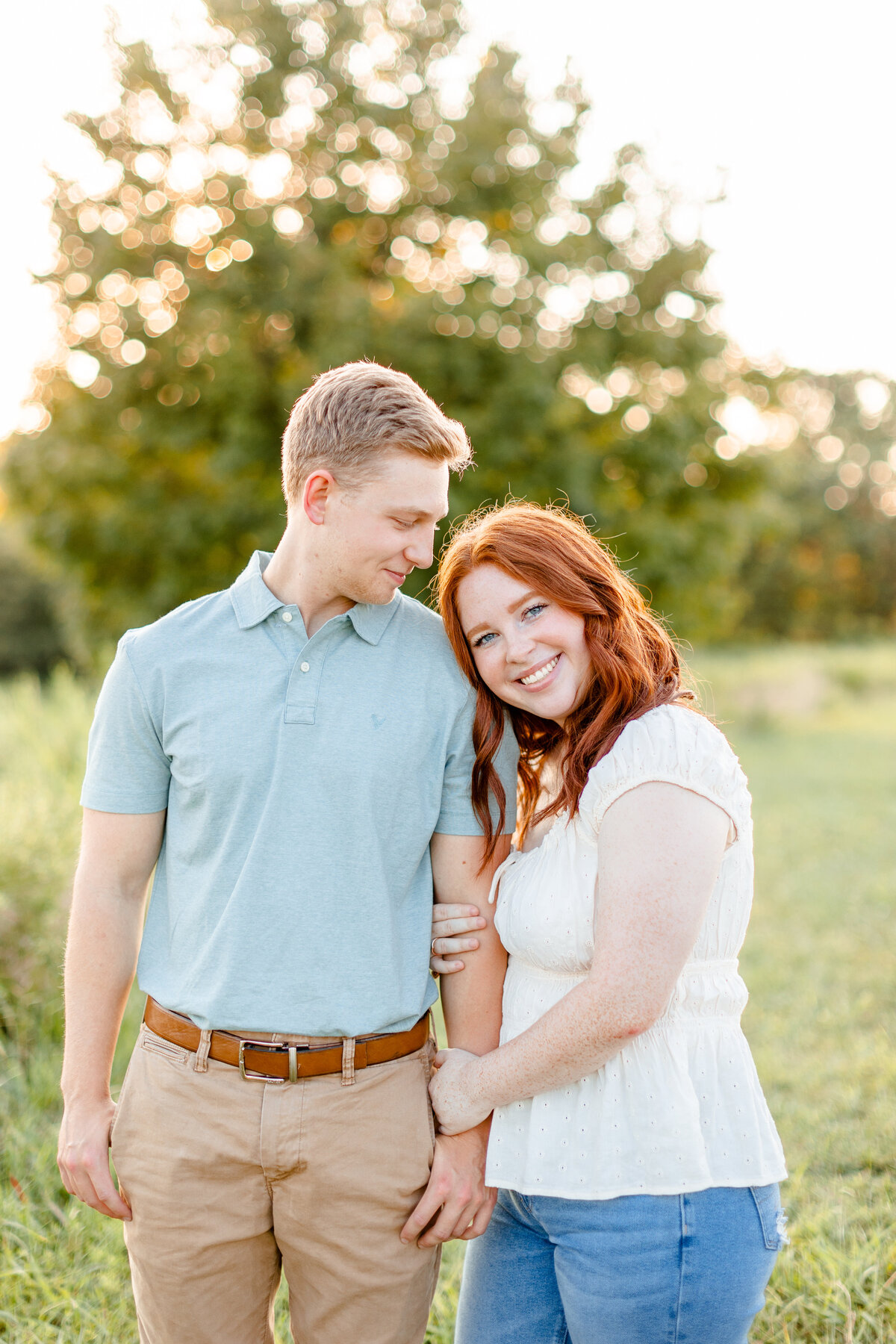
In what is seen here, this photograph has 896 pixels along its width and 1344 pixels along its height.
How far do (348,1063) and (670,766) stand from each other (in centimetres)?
83

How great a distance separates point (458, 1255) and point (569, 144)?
12924mm

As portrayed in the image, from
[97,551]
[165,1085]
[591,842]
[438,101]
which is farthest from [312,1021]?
[438,101]

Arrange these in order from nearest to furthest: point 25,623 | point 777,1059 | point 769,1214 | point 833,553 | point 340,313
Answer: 1. point 769,1214
2. point 777,1059
3. point 340,313
4. point 25,623
5. point 833,553

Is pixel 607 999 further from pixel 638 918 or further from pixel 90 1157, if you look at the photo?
pixel 90 1157

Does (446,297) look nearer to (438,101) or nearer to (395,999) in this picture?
(438,101)

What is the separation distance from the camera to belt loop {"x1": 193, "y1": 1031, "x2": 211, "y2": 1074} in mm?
1943

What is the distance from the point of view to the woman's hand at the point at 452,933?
6.78ft

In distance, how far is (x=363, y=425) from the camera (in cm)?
195

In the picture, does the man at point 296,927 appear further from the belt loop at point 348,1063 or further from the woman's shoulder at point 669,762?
the woman's shoulder at point 669,762

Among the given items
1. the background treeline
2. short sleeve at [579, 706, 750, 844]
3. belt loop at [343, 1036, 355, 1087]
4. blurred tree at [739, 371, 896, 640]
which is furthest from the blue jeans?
blurred tree at [739, 371, 896, 640]

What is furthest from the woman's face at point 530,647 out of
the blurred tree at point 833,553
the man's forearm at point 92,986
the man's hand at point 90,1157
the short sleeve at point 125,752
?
the blurred tree at point 833,553

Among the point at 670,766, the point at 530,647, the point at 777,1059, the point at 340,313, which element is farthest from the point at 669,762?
the point at 340,313

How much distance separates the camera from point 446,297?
37.7 feet

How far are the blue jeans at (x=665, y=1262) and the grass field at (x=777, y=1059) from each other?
90cm
